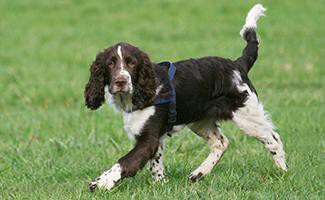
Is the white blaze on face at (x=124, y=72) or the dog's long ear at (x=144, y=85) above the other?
the white blaze on face at (x=124, y=72)

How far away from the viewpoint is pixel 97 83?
6.68 meters

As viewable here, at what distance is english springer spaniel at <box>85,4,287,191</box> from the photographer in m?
6.45

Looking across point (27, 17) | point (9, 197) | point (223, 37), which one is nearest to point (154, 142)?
point (9, 197)

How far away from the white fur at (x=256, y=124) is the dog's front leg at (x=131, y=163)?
1068mm

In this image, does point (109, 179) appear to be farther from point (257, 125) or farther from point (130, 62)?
point (257, 125)

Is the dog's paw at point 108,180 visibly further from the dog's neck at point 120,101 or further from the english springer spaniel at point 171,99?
Answer: the dog's neck at point 120,101

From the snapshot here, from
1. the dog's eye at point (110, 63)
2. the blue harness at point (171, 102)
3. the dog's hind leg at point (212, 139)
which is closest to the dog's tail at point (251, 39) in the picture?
the dog's hind leg at point (212, 139)

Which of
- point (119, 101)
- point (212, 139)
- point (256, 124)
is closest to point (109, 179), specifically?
point (119, 101)

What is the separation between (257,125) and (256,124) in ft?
0.04

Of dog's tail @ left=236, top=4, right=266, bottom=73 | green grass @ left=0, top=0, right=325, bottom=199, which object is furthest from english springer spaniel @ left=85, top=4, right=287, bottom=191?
green grass @ left=0, top=0, right=325, bottom=199

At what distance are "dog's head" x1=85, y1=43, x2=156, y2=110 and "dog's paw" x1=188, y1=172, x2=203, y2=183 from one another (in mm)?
850

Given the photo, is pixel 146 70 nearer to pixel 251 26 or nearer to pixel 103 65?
pixel 103 65

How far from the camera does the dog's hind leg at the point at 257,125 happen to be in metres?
7.35

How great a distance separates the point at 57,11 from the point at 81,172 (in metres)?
15.3
